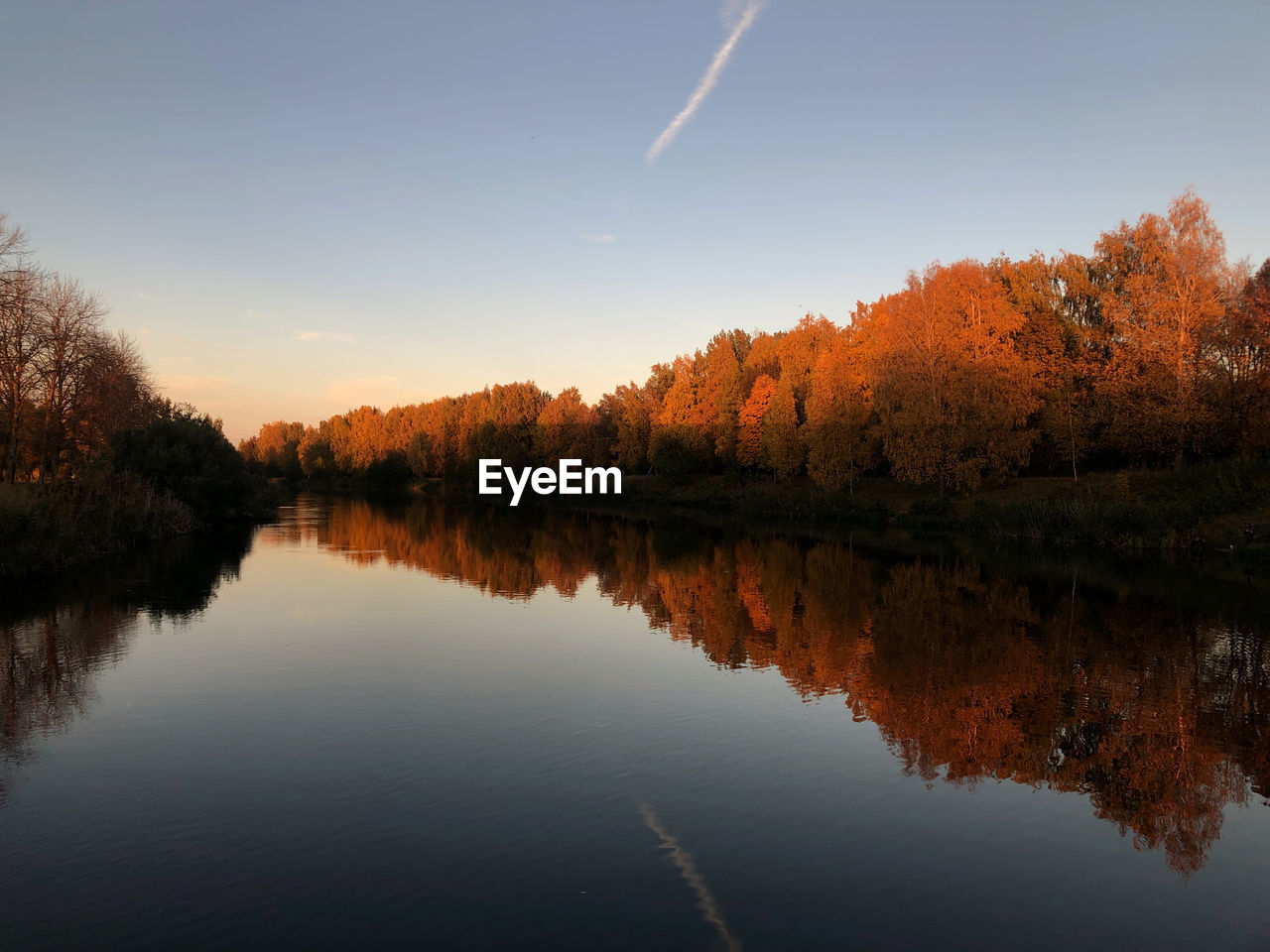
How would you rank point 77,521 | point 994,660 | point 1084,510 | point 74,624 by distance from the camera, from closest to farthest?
point 994,660
point 74,624
point 77,521
point 1084,510

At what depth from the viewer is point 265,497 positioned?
6481 centimetres

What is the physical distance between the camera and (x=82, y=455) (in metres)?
48.4

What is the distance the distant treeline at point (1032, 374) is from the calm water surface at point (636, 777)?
22698 millimetres

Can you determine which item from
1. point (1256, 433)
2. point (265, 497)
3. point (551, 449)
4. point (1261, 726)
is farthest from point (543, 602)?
point (551, 449)

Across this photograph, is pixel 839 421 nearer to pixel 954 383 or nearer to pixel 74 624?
pixel 954 383

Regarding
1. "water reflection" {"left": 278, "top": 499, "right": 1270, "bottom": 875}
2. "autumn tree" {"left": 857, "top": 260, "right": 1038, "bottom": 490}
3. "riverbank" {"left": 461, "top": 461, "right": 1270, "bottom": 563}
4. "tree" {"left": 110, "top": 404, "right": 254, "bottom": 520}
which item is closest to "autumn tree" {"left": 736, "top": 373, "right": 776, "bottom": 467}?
"riverbank" {"left": 461, "top": 461, "right": 1270, "bottom": 563}

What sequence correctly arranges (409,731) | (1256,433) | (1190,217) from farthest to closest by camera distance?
1. (1190,217)
2. (1256,433)
3. (409,731)

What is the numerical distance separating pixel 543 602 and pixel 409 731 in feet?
39.8

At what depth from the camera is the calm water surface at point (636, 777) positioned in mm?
7117

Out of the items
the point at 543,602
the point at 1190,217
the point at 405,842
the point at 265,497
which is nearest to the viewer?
the point at 405,842

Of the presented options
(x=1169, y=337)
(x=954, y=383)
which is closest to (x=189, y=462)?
(x=954, y=383)

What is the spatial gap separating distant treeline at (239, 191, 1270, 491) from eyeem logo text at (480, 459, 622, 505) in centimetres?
2144

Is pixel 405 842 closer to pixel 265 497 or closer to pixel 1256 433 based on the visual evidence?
pixel 1256 433

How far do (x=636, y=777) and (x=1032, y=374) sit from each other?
1804 inches
